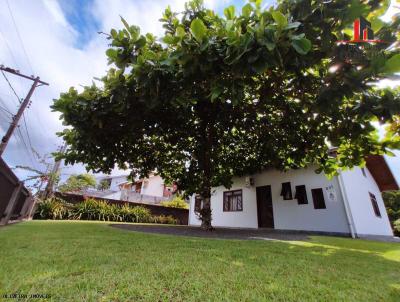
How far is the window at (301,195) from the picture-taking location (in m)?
9.64

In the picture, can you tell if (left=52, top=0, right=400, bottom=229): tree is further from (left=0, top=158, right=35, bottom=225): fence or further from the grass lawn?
the grass lawn

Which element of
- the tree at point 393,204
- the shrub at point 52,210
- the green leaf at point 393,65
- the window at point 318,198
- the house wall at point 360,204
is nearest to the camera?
the green leaf at point 393,65

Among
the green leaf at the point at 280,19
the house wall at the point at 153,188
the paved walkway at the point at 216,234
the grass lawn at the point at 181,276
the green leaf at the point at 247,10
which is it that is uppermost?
the house wall at the point at 153,188

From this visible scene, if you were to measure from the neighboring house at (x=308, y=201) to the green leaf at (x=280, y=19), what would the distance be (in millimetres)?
6764

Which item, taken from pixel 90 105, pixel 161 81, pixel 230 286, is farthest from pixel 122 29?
pixel 230 286

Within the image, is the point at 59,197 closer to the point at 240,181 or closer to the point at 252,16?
the point at 240,181

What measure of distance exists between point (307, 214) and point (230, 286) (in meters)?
8.87

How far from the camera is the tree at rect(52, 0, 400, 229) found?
2885 millimetres

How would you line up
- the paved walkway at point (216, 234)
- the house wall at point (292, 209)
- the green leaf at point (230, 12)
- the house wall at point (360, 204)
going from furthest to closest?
the house wall at point (292, 209) < the house wall at point (360, 204) < the paved walkway at point (216, 234) < the green leaf at point (230, 12)

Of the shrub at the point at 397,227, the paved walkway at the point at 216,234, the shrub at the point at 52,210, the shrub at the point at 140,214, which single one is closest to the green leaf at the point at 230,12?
the paved walkway at the point at 216,234

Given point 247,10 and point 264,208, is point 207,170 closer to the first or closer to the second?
point 247,10

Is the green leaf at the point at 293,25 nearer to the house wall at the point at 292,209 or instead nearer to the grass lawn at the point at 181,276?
the grass lawn at the point at 181,276

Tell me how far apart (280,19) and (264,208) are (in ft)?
33.4

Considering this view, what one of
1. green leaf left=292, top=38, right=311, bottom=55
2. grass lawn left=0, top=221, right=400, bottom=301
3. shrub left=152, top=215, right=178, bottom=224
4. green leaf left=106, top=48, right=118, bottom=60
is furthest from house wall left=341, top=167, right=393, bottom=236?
shrub left=152, top=215, right=178, bottom=224
